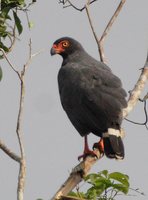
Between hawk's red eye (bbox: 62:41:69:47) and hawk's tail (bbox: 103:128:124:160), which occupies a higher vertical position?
hawk's red eye (bbox: 62:41:69:47)

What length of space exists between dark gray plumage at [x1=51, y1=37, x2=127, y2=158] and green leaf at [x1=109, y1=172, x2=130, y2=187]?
119cm

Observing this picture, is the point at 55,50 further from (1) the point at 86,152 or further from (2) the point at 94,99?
(1) the point at 86,152

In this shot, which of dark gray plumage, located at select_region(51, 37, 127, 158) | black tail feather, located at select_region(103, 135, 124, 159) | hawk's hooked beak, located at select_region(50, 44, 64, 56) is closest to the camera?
black tail feather, located at select_region(103, 135, 124, 159)

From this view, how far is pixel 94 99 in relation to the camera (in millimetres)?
7801

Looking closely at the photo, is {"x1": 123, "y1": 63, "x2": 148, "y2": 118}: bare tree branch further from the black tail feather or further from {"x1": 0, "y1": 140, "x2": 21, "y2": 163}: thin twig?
{"x1": 0, "y1": 140, "x2": 21, "y2": 163}: thin twig

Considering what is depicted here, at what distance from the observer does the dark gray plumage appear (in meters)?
7.68

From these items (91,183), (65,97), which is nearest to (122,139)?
(65,97)

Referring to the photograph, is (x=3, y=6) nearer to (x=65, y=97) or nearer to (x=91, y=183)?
(x=65, y=97)

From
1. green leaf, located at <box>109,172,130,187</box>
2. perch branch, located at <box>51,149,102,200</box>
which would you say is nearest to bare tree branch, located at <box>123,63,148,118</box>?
perch branch, located at <box>51,149,102,200</box>

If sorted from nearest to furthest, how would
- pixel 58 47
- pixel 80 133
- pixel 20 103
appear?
pixel 20 103 → pixel 80 133 → pixel 58 47

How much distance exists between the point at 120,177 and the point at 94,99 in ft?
5.72

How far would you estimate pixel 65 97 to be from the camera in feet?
27.6

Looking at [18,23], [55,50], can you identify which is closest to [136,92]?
[18,23]

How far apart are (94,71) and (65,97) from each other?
55 cm
